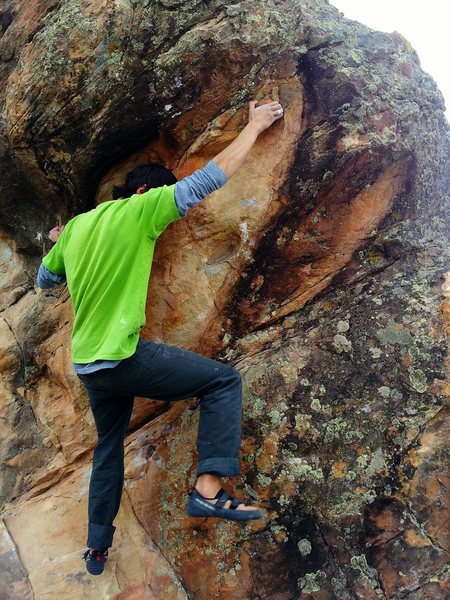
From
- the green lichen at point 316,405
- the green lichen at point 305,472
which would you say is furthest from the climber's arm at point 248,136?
the green lichen at point 305,472

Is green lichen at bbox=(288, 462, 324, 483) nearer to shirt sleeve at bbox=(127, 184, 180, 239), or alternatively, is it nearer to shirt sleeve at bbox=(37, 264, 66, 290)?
shirt sleeve at bbox=(127, 184, 180, 239)

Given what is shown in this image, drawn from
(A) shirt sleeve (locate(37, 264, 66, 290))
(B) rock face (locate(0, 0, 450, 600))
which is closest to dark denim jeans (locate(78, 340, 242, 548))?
(B) rock face (locate(0, 0, 450, 600))

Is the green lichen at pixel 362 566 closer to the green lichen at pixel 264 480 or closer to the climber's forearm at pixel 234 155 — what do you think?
the green lichen at pixel 264 480

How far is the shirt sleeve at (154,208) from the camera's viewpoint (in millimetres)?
3979

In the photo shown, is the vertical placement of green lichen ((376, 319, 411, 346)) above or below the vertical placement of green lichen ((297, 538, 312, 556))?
above

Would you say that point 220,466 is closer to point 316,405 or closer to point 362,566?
point 316,405

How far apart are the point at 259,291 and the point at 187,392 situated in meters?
1.49

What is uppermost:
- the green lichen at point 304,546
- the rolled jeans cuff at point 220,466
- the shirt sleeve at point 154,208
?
the shirt sleeve at point 154,208

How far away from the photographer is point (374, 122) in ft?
16.0

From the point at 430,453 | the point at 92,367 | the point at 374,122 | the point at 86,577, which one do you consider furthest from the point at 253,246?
the point at 86,577

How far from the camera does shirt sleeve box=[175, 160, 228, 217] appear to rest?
3.96 meters

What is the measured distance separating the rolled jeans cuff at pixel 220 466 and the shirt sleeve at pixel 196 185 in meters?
2.02

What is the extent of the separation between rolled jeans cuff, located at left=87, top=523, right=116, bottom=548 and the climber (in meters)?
0.01

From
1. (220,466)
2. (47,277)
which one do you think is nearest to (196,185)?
(47,277)
